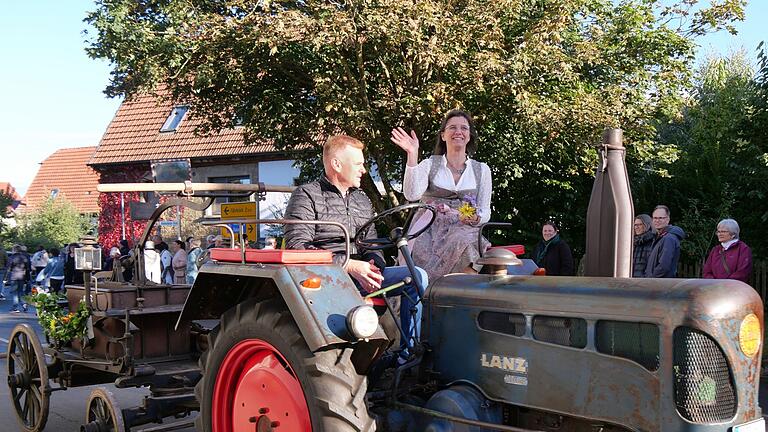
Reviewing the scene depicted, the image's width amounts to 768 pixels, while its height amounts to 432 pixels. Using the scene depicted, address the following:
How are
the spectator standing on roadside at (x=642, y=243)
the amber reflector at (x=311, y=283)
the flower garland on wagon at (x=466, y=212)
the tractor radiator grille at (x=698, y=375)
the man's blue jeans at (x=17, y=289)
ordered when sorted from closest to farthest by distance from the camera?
the tractor radiator grille at (x=698, y=375), the amber reflector at (x=311, y=283), the flower garland on wagon at (x=466, y=212), the spectator standing on roadside at (x=642, y=243), the man's blue jeans at (x=17, y=289)

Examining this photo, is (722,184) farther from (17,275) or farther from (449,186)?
(17,275)

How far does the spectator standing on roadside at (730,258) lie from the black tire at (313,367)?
20.2 feet

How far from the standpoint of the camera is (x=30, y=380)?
601 cm

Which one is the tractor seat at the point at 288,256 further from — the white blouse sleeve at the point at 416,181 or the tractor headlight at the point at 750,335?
the tractor headlight at the point at 750,335

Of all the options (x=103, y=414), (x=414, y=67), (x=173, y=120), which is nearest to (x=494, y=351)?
(x=103, y=414)

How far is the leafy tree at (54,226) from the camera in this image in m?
32.0

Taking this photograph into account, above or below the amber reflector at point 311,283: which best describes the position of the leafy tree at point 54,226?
above

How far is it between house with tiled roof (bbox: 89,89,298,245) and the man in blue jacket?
1479 centimetres

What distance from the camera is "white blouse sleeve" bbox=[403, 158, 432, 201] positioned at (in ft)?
15.6

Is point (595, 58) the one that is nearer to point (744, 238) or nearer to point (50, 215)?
point (744, 238)

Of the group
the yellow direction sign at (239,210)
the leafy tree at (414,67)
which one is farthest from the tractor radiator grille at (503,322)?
the leafy tree at (414,67)

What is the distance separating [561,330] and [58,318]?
430 centimetres

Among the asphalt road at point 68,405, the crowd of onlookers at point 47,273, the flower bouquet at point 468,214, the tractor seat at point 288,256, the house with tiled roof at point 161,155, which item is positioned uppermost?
the house with tiled roof at point 161,155

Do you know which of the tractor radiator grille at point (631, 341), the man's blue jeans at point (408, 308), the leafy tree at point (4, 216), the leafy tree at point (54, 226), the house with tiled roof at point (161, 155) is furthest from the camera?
the leafy tree at point (4, 216)
